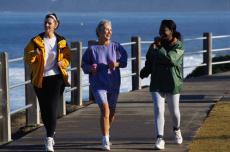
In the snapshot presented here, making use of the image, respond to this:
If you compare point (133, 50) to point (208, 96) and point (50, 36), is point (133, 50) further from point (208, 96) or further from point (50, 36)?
point (50, 36)

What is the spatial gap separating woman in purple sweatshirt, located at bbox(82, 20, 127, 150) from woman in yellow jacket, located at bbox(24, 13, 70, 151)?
31 centimetres

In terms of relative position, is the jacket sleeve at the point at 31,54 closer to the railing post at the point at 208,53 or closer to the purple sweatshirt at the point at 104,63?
the purple sweatshirt at the point at 104,63

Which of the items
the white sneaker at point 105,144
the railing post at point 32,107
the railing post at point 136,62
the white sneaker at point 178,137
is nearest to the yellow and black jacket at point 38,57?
the white sneaker at point 105,144

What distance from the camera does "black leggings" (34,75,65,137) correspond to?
Result: 10.5 m

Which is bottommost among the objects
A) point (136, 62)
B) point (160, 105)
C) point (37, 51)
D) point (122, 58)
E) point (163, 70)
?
point (160, 105)

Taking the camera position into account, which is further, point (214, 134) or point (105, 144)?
point (214, 134)

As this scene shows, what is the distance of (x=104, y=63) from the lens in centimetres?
1054

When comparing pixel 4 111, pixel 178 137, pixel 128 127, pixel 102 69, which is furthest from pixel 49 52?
pixel 128 127

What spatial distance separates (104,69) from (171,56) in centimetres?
83

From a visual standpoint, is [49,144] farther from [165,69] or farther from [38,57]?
[165,69]

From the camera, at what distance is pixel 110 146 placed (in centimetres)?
1096

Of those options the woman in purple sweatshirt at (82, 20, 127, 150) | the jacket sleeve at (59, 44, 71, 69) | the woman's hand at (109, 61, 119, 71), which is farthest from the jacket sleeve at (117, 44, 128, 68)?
the jacket sleeve at (59, 44, 71, 69)

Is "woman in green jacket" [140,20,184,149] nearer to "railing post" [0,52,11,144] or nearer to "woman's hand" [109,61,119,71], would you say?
"woman's hand" [109,61,119,71]

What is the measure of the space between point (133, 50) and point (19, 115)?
382cm
